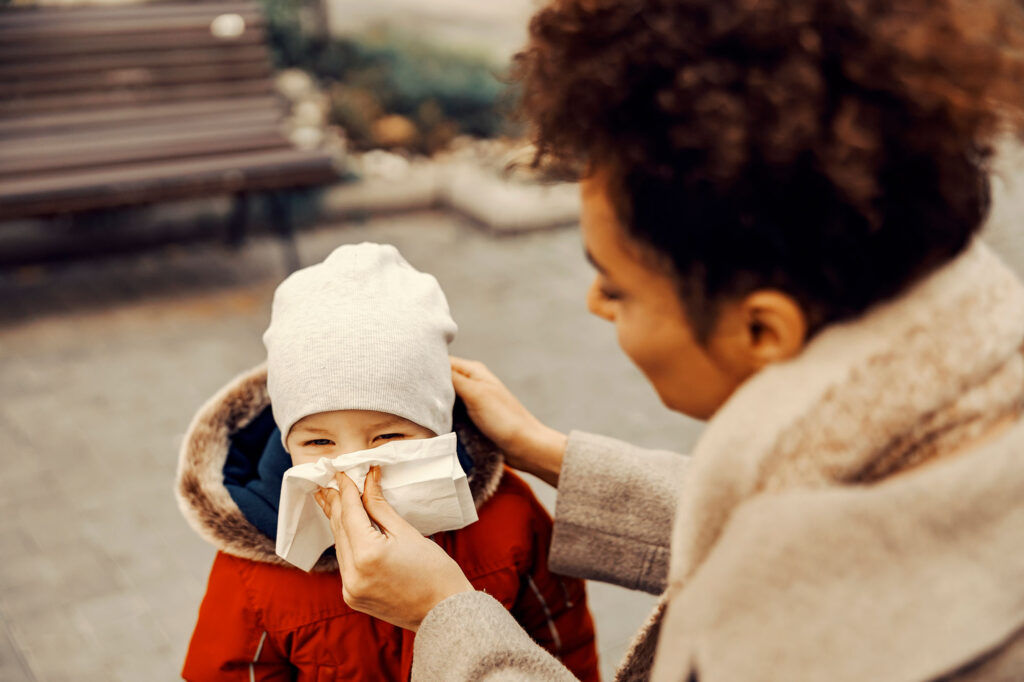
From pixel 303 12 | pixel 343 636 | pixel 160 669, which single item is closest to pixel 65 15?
pixel 303 12

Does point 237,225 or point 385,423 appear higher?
point 385,423

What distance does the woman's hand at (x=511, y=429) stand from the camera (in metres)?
1.83

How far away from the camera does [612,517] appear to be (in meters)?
1.77

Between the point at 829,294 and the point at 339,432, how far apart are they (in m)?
0.93

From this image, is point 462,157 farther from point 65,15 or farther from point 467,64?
point 65,15

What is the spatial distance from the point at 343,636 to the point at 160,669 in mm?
1434

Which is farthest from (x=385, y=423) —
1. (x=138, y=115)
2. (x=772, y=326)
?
(x=138, y=115)

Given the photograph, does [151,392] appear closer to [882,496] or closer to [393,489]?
[393,489]

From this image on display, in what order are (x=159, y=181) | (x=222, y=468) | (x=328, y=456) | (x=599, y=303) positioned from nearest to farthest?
(x=599, y=303), (x=328, y=456), (x=222, y=468), (x=159, y=181)

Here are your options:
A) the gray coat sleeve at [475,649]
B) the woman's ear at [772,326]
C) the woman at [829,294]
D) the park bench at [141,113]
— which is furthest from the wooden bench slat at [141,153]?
the woman's ear at [772,326]

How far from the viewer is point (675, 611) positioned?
1.09 m

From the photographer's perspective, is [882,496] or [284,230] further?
[284,230]

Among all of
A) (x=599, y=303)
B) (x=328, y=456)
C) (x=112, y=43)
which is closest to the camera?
(x=599, y=303)

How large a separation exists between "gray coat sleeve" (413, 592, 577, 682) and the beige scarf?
1.26 feet
